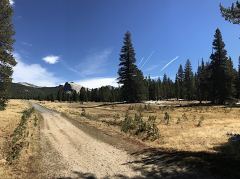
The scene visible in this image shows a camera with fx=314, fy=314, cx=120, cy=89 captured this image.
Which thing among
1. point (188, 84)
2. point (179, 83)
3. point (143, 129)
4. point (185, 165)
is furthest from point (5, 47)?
point (179, 83)

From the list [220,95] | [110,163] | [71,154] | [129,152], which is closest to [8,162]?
[71,154]

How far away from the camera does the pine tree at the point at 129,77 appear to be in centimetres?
6384

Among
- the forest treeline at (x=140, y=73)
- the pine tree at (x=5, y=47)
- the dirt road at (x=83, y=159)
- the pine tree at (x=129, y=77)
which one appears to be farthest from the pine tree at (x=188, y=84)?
the dirt road at (x=83, y=159)

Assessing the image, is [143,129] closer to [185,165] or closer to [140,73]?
[185,165]

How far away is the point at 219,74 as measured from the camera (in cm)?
5728

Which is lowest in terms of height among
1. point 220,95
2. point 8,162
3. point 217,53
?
point 8,162

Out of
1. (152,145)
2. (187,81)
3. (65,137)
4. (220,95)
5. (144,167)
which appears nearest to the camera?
(144,167)

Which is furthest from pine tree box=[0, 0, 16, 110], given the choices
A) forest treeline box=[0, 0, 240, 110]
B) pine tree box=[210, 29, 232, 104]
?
pine tree box=[210, 29, 232, 104]

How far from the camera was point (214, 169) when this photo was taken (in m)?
11.2

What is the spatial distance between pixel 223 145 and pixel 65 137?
10138 millimetres

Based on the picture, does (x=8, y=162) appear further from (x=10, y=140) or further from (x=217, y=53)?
(x=217, y=53)

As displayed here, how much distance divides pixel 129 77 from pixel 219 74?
17945 mm

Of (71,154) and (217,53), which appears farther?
(217,53)

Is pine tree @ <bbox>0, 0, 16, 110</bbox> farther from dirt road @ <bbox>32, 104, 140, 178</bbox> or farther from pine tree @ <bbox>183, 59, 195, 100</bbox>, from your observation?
pine tree @ <bbox>183, 59, 195, 100</bbox>
